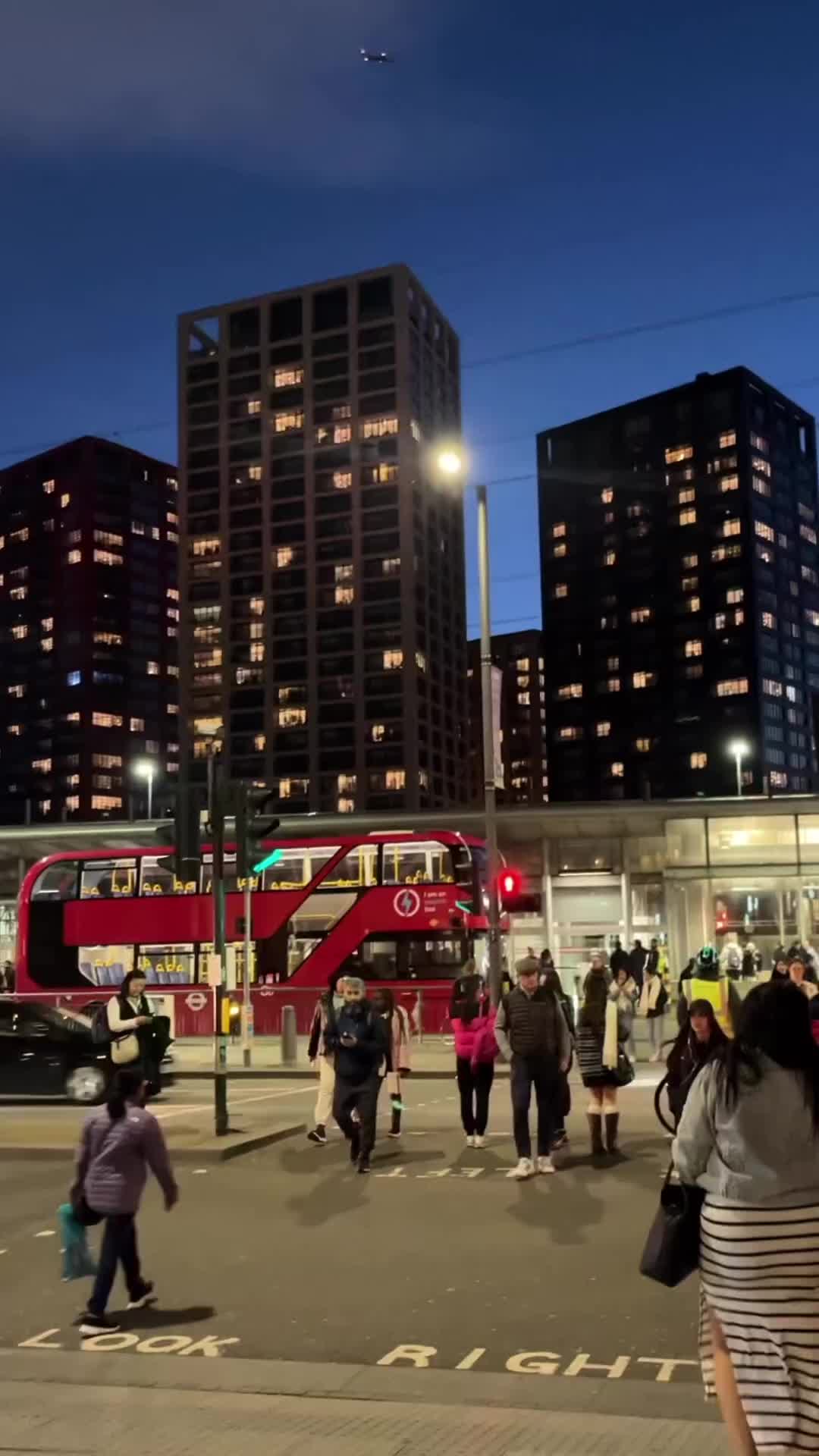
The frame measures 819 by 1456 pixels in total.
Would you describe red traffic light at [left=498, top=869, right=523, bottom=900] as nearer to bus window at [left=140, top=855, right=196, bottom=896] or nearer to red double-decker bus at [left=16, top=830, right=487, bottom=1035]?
red double-decker bus at [left=16, top=830, right=487, bottom=1035]

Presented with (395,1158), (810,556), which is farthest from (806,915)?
(810,556)

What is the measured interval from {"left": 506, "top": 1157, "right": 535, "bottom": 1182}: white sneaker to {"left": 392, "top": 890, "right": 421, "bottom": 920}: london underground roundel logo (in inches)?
721

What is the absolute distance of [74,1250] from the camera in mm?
7602

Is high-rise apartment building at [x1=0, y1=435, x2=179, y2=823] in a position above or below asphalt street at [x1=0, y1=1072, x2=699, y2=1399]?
above

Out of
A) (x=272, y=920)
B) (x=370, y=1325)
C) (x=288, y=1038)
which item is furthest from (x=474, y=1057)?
(x=272, y=920)

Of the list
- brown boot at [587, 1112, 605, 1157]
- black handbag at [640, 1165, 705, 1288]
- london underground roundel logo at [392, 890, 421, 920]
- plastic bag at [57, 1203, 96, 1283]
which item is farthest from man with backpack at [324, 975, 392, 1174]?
london underground roundel logo at [392, 890, 421, 920]

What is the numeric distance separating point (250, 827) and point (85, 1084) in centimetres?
527

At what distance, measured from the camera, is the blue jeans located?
750 centimetres

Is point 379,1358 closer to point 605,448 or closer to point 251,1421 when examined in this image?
point 251,1421

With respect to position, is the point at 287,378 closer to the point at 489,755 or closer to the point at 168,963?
the point at 168,963

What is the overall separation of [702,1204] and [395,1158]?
9612 millimetres

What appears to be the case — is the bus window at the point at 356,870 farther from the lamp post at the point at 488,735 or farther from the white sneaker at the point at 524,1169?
the white sneaker at the point at 524,1169

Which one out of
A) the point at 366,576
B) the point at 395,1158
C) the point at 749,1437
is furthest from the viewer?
the point at 366,576

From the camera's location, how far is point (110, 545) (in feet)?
547
